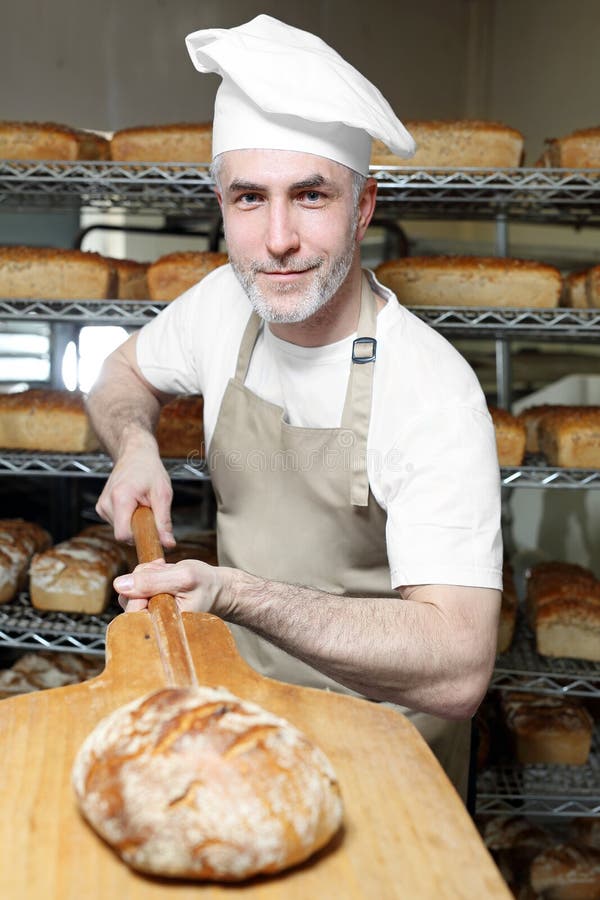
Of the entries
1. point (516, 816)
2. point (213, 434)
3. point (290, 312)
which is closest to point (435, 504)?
point (290, 312)

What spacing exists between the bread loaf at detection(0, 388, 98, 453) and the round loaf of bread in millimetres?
1661

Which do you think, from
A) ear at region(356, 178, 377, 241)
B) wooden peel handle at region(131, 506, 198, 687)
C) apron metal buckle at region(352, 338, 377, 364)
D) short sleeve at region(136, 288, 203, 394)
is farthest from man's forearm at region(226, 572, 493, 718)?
short sleeve at region(136, 288, 203, 394)

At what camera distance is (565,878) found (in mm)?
2295

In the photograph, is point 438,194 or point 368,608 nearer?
point 368,608

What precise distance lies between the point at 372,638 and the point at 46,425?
1492 millimetres

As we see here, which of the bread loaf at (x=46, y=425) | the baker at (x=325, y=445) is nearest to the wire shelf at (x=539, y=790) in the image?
the baker at (x=325, y=445)

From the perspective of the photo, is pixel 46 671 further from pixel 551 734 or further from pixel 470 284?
pixel 470 284

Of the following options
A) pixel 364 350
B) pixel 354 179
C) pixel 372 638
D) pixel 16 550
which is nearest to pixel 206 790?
pixel 372 638

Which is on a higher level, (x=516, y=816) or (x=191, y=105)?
(x=191, y=105)

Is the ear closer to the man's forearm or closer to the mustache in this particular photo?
the mustache

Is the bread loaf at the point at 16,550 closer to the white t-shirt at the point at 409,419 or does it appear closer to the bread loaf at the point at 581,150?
the white t-shirt at the point at 409,419

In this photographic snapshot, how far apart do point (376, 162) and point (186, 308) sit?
0.68 m

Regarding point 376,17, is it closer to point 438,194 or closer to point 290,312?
point 438,194

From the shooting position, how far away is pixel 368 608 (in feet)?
4.10
